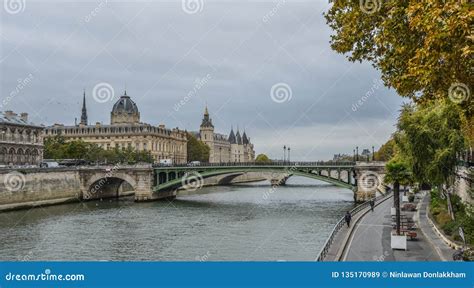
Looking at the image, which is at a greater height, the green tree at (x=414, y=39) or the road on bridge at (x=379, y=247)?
the green tree at (x=414, y=39)

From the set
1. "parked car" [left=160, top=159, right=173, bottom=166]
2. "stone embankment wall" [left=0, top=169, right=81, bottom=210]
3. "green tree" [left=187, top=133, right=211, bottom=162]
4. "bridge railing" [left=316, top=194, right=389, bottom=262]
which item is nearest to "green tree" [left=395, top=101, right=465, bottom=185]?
"bridge railing" [left=316, top=194, right=389, bottom=262]

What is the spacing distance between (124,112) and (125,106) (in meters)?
2.01

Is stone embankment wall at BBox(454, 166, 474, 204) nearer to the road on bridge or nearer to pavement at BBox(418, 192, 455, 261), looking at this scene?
pavement at BBox(418, 192, 455, 261)

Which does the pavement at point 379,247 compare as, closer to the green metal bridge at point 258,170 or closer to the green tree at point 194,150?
the green metal bridge at point 258,170

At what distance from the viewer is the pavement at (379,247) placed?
66.0 ft

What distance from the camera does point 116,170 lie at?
68.9 m

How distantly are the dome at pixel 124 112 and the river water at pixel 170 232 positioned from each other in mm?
79305

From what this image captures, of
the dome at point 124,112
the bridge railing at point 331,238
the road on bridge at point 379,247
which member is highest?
the dome at point 124,112

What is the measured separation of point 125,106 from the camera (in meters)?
134

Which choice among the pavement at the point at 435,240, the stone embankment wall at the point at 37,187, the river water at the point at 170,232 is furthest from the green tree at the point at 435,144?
the stone embankment wall at the point at 37,187

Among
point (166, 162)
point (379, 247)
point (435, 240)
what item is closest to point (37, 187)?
point (166, 162)

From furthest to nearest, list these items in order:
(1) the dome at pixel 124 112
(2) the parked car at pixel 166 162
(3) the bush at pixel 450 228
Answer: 1. (1) the dome at pixel 124 112
2. (2) the parked car at pixel 166 162
3. (3) the bush at pixel 450 228

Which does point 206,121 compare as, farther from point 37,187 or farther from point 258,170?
point 37,187
